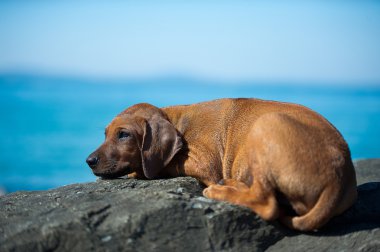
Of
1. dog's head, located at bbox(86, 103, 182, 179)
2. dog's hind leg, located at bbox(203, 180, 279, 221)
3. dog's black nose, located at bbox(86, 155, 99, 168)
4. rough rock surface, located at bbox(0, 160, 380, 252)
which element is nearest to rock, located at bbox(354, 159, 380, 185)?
rough rock surface, located at bbox(0, 160, 380, 252)

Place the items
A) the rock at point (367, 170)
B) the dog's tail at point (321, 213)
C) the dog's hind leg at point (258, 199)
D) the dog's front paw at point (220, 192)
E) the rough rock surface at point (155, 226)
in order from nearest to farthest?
the rough rock surface at point (155, 226)
the dog's tail at point (321, 213)
the dog's hind leg at point (258, 199)
the dog's front paw at point (220, 192)
the rock at point (367, 170)

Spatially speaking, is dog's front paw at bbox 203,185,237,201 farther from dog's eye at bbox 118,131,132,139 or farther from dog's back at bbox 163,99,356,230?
dog's eye at bbox 118,131,132,139

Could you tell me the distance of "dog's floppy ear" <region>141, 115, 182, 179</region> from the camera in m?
6.47

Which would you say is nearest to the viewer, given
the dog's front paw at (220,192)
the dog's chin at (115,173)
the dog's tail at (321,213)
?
A: the dog's tail at (321,213)

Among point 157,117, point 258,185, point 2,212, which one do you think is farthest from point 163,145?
point 2,212

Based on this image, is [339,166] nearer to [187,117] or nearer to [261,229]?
[261,229]

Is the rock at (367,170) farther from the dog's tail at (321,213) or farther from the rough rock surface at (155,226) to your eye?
the dog's tail at (321,213)

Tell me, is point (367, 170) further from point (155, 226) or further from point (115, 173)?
point (155, 226)

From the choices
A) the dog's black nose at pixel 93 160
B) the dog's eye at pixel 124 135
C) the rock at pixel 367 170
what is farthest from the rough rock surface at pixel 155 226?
the rock at pixel 367 170

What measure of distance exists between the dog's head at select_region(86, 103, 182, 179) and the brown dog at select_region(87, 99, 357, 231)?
12 mm

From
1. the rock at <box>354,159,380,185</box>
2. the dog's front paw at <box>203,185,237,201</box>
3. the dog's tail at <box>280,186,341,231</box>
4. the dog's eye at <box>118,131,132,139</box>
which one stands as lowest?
the rock at <box>354,159,380,185</box>

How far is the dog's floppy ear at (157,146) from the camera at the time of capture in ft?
21.2

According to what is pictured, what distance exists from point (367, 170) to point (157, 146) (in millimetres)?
4198

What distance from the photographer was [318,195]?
5.27 m
